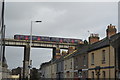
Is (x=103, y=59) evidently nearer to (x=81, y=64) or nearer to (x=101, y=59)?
(x=101, y=59)

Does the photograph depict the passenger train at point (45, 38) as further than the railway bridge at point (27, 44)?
Yes

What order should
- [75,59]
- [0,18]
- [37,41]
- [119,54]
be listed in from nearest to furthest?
[0,18], [119,54], [75,59], [37,41]

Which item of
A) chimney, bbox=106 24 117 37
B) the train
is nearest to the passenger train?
the train

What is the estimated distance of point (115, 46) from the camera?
22.5 m

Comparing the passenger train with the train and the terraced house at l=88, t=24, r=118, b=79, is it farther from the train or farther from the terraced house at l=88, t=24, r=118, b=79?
the terraced house at l=88, t=24, r=118, b=79

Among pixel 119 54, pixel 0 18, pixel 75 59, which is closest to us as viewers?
pixel 0 18

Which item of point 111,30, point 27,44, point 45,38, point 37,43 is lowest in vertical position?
point 111,30

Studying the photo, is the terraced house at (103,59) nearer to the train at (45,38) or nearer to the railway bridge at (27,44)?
the railway bridge at (27,44)

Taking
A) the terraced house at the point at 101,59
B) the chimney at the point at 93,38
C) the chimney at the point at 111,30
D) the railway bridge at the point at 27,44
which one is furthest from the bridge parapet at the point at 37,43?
the chimney at the point at 111,30

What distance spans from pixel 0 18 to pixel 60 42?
247 ft

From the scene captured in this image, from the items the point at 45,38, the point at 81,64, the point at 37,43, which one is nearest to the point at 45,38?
the point at 45,38

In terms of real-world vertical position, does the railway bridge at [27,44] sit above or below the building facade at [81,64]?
above

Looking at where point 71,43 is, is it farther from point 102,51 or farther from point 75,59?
point 102,51

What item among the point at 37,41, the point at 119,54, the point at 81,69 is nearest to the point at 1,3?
the point at 119,54
